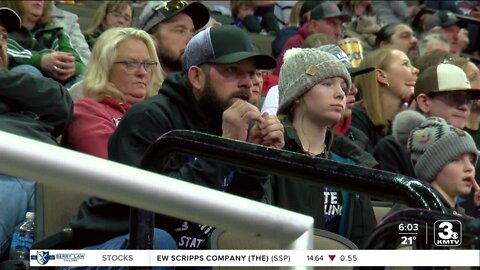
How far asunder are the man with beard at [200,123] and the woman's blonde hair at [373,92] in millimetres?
2481

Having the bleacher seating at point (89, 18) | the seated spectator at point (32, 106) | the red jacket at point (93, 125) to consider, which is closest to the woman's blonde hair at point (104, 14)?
the bleacher seating at point (89, 18)

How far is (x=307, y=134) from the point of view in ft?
15.3

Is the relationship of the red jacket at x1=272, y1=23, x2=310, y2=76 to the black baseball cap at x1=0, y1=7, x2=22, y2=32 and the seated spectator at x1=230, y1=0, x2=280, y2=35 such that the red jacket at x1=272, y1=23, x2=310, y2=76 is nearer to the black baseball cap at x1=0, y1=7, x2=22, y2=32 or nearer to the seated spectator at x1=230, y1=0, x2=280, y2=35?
the seated spectator at x1=230, y1=0, x2=280, y2=35

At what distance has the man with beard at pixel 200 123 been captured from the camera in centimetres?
363

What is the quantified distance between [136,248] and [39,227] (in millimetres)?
1314

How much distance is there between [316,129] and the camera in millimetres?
4652

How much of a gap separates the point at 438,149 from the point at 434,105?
1363mm

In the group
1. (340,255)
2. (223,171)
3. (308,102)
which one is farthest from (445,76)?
(340,255)

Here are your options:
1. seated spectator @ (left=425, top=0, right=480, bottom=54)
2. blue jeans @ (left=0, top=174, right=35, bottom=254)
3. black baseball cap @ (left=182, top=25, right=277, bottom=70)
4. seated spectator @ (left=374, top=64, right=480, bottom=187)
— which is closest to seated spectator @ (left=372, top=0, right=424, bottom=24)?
seated spectator @ (left=425, top=0, right=480, bottom=54)

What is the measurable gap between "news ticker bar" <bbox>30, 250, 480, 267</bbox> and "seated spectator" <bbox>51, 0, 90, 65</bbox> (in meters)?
4.21

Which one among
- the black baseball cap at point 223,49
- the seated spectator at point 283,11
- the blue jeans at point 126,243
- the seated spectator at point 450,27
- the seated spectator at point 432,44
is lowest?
the blue jeans at point 126,243

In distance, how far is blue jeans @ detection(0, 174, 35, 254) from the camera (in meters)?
4.21

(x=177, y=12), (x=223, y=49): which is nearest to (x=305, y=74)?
(x=223, y=49)

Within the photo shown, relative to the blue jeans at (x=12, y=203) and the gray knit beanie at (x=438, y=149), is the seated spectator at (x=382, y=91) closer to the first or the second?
the gray knit beanie at (x=438, y=149)
